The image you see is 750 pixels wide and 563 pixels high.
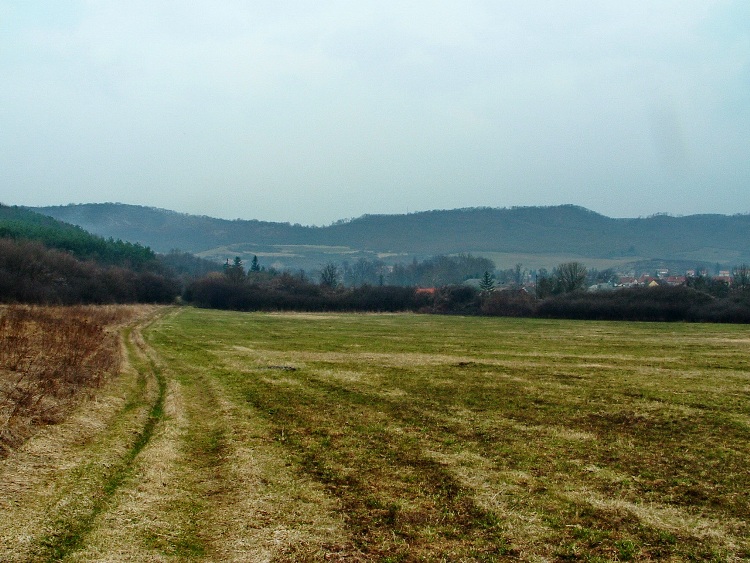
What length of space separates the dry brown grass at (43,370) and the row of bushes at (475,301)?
217 ft

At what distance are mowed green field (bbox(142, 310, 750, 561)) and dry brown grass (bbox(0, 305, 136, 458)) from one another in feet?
11.7

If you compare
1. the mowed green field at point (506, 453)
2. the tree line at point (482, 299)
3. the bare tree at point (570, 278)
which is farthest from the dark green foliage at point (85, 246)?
the mowed green field at point (506, 453)

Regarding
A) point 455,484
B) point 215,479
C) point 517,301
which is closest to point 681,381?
point 455,484

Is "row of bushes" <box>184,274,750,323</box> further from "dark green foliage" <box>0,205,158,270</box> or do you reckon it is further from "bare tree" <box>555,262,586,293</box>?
"dark green foliage" <box>0,205,158,270</box>

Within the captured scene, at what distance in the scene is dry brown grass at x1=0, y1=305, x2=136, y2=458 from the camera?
46.3 ft

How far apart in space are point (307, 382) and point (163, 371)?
280 inches

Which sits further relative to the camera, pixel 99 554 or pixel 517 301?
pixel 517 301

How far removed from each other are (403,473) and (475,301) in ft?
324

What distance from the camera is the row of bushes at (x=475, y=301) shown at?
77250 mm

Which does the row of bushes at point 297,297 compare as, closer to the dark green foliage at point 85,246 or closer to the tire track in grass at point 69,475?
the dark green foliage at point 85,246

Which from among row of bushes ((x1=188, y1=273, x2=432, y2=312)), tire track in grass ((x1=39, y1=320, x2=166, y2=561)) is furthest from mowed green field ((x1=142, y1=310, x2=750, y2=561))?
row of bushes ((x1=188, y1=273, x2=432, y2=312))

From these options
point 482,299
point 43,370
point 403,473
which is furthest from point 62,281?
point 403,473

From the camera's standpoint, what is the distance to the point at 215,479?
11.6 meters

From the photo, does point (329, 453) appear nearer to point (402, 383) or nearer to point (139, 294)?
point (402, 383)
